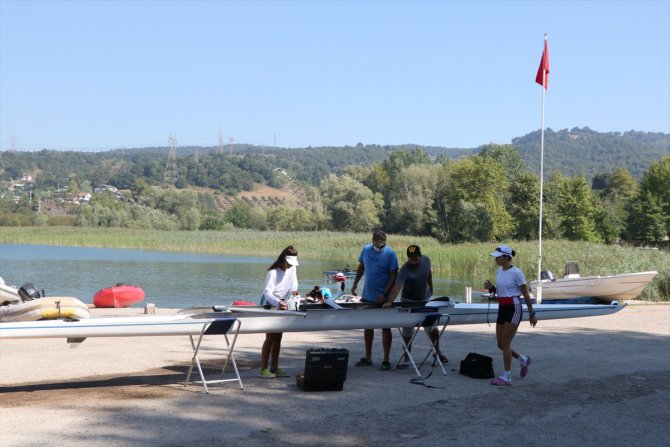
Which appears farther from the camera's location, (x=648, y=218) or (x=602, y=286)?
(x=648, y=218)

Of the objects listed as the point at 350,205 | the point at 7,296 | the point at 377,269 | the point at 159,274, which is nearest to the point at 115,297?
the point at 7,296

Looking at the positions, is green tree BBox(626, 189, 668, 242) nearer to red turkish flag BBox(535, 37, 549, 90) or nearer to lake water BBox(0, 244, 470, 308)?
lake water BBox(0, 244, 470, 308)

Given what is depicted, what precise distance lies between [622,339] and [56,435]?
9.73 metres

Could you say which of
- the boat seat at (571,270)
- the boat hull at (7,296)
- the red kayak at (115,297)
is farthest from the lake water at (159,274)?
the boat hull at (7,296)

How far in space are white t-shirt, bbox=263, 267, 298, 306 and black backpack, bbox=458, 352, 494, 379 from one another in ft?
7.45

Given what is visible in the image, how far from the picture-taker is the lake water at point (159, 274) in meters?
29.9

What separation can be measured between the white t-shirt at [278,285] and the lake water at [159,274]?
52.1 feet

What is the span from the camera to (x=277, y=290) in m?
9.90

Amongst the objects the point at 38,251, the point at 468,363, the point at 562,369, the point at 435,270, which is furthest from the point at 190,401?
the point at 38,251

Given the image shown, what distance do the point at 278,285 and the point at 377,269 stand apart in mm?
1318

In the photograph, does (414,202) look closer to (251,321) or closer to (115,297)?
(115,297)

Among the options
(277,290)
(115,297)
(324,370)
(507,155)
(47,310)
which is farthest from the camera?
(507,155)

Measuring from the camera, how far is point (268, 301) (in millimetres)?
9836

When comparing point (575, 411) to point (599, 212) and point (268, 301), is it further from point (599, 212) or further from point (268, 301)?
point (599, 212)
